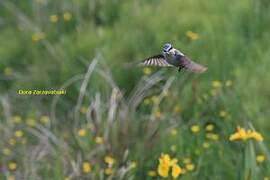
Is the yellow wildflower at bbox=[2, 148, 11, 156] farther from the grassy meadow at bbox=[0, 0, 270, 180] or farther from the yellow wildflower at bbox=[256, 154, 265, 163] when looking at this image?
the yellow wildflower at bbox=[256, 154, 265, 163]

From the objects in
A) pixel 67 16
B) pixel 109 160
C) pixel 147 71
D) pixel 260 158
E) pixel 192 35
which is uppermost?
pixel 67 16

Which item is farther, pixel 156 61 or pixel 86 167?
pixel 86 167

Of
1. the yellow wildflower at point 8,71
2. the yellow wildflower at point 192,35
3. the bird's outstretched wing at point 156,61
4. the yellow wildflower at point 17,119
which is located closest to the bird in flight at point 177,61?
the bird's outstretched wing at point 156,61

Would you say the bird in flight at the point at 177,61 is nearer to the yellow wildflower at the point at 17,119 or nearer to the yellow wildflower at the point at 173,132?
the yellow wildflower at the point at 173,132

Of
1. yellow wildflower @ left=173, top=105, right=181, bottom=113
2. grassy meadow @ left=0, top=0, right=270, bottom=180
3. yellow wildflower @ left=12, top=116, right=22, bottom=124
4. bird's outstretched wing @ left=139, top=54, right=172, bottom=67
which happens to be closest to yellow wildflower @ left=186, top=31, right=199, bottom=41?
grassy meadow @ left=0, top=0, right=270, bottom=180

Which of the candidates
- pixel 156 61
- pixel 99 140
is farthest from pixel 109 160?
pixel 156 61

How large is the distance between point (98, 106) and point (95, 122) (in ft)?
0.23

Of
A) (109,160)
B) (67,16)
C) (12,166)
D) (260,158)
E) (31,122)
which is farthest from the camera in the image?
(67,16)

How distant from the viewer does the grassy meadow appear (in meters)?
2.30

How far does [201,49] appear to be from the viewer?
2.78 m

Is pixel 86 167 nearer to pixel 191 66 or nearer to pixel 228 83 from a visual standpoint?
pixel 228 83

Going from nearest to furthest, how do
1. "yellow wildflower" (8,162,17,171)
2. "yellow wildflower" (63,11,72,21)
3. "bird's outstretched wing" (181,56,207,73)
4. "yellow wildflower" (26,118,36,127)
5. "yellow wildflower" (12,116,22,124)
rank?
"bird's outstretched wing" (181,56,207,73)
"yellow wildflower" (8,162,17,171)
"yellow wildflower" (26,118,36,127)
"yellow wildflower" (12,116,22,124)
"yellow wildflower" (63,11,72,21)

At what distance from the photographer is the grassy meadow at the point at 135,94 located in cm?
230

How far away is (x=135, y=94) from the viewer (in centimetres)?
266
